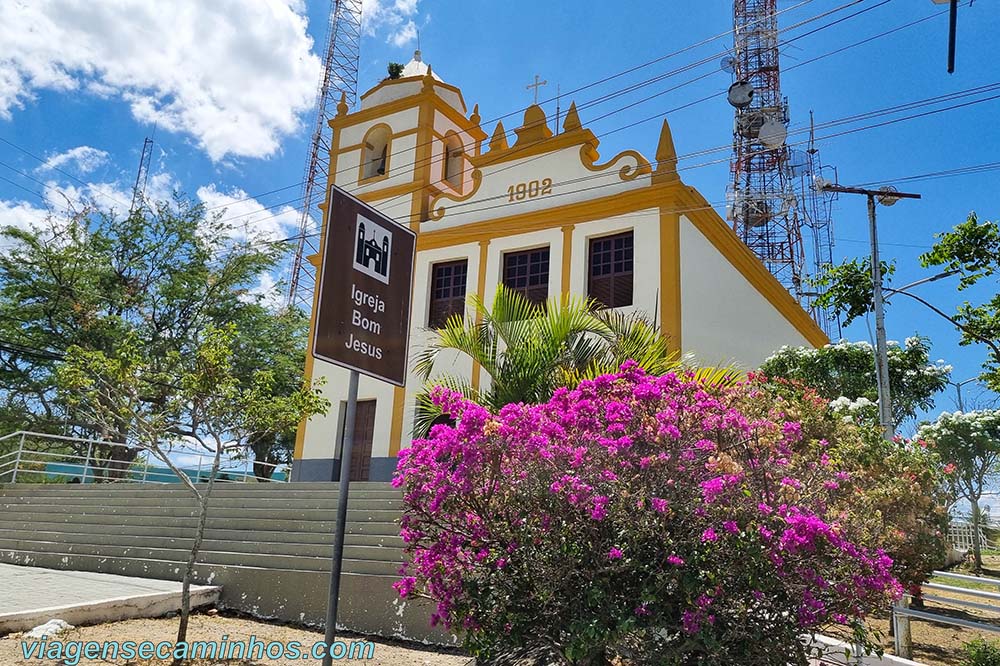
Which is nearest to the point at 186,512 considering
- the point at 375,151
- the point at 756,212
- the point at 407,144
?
the point at 407,144

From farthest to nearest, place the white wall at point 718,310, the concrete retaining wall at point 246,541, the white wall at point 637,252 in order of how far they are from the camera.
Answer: the white wall at point 718,310
the white wall at point 637,252
the concrete retaining wall at point 246,541

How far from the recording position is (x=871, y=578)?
4.63 meters

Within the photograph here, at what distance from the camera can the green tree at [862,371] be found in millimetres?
16312

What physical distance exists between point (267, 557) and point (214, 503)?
3.85 m

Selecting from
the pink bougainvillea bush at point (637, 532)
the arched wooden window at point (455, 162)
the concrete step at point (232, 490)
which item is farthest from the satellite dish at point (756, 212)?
the pink bougainvillea bush at point (637, 532)

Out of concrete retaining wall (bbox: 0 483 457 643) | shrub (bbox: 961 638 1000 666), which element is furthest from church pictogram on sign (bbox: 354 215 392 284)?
shrub (bbox: 961 638 1000 666)

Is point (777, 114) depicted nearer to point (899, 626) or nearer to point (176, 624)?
point (899, 626)

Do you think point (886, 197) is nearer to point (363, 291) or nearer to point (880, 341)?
point (880, 341)

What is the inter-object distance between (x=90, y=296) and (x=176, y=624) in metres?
17.9

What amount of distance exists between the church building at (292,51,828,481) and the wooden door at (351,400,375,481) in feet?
0.11

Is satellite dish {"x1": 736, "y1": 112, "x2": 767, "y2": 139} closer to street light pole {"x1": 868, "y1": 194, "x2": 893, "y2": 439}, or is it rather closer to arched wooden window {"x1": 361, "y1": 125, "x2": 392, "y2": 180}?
arched wooden window {"x1": 361, "y1": 125, "x2": 392, "y2": 180}

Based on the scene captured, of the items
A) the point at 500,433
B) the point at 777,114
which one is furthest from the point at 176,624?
the point at 777,114

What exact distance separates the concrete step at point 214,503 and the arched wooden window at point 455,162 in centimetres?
1030

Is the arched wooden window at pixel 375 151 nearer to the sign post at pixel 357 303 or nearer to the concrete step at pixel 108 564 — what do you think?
the concrete step at pixel 108 564
